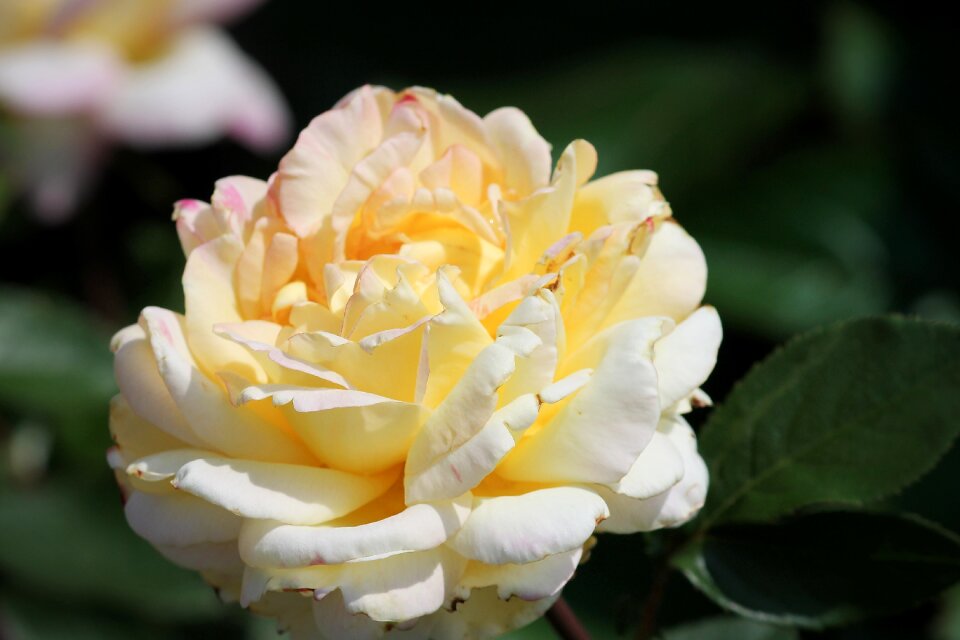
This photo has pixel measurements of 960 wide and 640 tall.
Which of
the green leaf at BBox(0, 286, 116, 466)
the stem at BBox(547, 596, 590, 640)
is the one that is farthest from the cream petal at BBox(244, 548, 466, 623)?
the green leaf at BBox(0, 286, 116, 466)

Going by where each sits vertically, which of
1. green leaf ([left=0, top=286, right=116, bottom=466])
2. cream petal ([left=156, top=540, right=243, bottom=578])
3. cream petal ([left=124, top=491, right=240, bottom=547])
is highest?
cream petal ([left=124, top=491, right=240, bottom=547])

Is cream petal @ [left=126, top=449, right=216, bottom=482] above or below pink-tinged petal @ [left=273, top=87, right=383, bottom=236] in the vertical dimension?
below

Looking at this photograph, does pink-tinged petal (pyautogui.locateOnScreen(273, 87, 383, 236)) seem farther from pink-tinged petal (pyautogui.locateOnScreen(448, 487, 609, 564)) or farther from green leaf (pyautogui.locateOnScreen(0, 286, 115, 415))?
green leaf (pyautogui.locateOnScreen(0, 286, 115, 415))

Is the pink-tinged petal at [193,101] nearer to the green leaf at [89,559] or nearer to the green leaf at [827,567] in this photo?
the green leaf at [89,559]

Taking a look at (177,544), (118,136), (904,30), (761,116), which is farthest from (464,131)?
(904,30)

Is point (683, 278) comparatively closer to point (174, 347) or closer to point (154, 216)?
point (174, 347)

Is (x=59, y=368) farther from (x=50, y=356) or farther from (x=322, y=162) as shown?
(x=322, y=162)

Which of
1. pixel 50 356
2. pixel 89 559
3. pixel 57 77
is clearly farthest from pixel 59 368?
pixel 57 77
